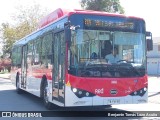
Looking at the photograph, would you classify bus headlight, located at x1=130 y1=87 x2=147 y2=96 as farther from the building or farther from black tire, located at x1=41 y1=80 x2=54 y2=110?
the building

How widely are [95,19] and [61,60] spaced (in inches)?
67.5

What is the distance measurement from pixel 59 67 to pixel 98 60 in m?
1.52

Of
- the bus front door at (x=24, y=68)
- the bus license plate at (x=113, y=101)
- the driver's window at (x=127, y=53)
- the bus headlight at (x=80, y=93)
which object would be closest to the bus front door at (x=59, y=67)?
the bus headlight at (x=80, y=93)

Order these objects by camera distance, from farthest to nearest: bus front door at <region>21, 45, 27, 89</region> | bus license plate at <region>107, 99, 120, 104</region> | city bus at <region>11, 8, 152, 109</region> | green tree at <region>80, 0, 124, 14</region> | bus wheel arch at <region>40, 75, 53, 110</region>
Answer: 1. green tree at <region>80, 0, 124, 14</region>
2. bus front door at <region>21, 45, 27, 89</region>
3. bus wheel arch at <region>40, 75, 53, 110</region>
4. bus license plate at <region>107, 99, 120, 104</region>
5. city bus at <region>11, 8, 152, 109</region>

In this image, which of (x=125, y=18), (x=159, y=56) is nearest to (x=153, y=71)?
(x=159, y=56)

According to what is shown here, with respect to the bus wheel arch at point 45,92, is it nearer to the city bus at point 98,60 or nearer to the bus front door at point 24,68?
the city bus at point 98,60

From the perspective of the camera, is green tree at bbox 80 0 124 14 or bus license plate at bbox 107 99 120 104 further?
green tree at bbox 80 0 124 14

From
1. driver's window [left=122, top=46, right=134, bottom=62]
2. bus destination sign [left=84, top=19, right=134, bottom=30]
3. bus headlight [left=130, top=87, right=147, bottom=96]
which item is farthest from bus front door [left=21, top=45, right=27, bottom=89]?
bus headlight [left=130, top=87, right=147, bottom=96]

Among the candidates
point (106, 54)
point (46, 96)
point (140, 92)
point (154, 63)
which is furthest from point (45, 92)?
point (154, 63)

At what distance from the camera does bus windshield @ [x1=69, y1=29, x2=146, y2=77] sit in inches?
412

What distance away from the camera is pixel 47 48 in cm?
1320

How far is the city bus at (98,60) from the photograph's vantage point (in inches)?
410

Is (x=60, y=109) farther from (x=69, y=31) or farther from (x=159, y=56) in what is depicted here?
(x=159, y=56)

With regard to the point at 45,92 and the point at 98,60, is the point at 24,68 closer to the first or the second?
the point at 45,92
